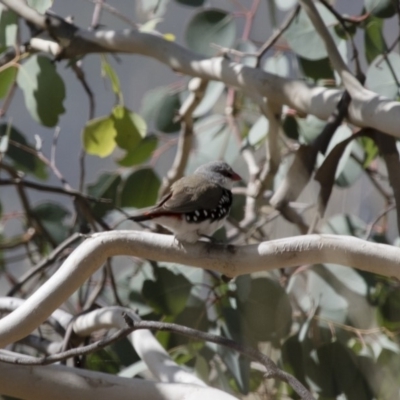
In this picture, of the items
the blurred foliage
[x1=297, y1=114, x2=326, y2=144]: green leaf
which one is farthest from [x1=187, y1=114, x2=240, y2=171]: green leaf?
[x1=297, y1=114, x2=326, y2=144]: green leaf

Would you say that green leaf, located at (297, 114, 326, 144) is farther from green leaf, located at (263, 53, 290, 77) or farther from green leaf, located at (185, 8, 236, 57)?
green leaf, located at (185, 8, 236, 57)

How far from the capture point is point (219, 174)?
1.95m

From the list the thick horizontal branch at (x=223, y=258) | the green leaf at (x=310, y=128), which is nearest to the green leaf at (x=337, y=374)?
the thick horizontal branch at (x=223, y=258)

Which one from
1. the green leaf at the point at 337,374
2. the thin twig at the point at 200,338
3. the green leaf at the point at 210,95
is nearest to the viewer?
the thin twig at the point at 200,338

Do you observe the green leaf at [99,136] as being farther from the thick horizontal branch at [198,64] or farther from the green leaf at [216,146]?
the green leaf at [216,146]

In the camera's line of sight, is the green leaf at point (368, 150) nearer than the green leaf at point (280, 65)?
Yes

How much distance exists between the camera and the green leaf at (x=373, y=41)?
2.01 meters

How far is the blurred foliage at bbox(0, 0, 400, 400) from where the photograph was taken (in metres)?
1.86

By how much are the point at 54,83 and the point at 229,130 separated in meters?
0.67

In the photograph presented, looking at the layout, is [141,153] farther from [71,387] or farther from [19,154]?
[71,387]

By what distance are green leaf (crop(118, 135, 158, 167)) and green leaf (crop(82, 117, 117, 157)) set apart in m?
0.15

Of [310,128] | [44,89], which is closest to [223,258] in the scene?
[44,89]

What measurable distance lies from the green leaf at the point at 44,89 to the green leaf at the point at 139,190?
367 millimetres

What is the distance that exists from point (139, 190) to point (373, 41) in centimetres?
80
